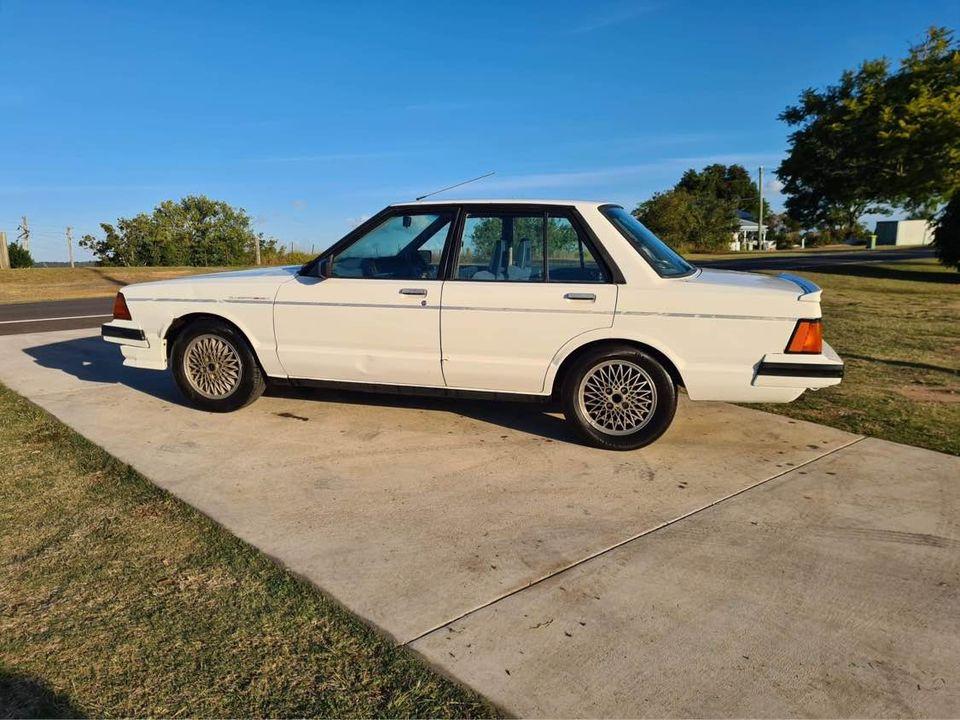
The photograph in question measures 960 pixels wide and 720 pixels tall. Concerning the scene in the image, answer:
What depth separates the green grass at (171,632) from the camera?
2.24 meters

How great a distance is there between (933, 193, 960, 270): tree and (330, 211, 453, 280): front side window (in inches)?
799

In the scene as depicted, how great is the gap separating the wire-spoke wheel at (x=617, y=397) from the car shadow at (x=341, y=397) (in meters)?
0.30

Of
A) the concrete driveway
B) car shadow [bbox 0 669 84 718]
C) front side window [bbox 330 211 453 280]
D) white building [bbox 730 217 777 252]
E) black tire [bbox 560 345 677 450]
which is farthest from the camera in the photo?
white building [bbox 730 217 777 252]

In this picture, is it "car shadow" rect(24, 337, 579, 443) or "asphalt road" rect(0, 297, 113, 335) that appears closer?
"car shadow" rect(24, 337, 579, 443)

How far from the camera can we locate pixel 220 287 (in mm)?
5480

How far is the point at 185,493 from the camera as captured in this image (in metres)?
3.95

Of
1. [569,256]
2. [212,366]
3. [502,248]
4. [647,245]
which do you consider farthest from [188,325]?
[647,245]

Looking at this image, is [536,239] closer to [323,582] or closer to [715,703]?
[323,582]

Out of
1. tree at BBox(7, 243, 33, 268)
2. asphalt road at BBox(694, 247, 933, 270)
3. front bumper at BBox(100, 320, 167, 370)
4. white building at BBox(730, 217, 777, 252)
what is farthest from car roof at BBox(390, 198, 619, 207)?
white building at BBox(730, 217, 777, 252)

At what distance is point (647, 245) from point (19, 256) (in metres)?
38.1

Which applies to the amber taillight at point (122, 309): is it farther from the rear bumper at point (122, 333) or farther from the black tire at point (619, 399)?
the black tire at point (619, 399)

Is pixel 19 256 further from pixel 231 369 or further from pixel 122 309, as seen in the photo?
pixel 231 369

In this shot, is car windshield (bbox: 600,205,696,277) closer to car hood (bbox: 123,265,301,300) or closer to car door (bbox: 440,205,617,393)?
car door (bbox: 440,205,617,393)

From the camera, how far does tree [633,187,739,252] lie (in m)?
46.3
